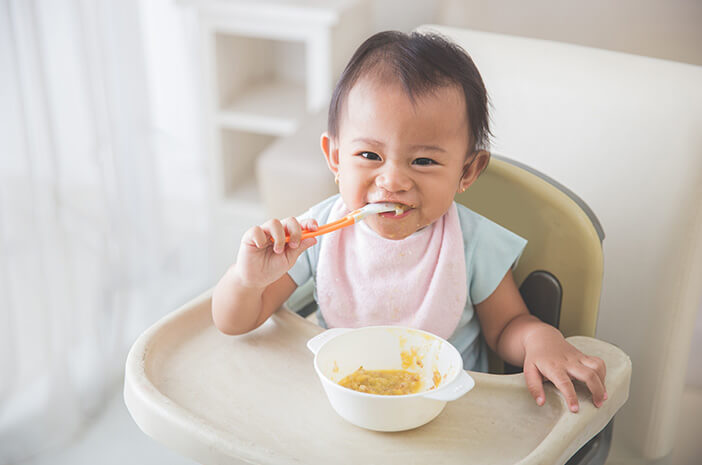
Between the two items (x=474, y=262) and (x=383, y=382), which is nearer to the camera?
(x=383, y=382)

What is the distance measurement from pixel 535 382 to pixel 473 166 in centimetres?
29

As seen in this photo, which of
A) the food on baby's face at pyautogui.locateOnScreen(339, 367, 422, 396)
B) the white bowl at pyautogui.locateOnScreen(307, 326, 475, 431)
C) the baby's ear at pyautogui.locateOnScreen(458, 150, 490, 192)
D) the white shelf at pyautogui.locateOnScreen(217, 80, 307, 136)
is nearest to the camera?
the white bowl at pyautogui.locateOnScreen(307, 326, 475, 431)

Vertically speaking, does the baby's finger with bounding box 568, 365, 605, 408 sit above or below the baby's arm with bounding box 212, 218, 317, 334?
below

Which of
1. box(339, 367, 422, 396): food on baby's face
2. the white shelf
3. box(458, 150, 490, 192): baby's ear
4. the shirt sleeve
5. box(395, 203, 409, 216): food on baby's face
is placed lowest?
the white shelf

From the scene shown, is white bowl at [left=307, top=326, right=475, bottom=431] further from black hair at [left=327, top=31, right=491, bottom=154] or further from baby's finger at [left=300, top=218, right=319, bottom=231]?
black hair at [left=327, top=31, right=491, bottom=154]

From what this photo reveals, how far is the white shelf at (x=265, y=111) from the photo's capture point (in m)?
2.06

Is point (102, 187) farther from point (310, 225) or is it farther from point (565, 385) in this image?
point (565, 385)

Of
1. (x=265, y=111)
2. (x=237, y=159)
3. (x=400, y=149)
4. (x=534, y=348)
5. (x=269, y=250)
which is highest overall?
(x=400, y=149)

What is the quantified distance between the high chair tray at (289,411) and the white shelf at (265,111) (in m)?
1.18

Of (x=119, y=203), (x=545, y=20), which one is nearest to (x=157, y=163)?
(x=119, y=203)

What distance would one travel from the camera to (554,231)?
102 centimetres

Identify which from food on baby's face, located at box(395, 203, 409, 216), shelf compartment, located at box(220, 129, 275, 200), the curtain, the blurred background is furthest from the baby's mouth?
shelf compartment, located at box(220, 129, 275, 200)

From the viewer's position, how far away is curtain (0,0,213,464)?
1.56 m

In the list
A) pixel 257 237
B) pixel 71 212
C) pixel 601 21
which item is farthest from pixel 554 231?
pixel 71 212
